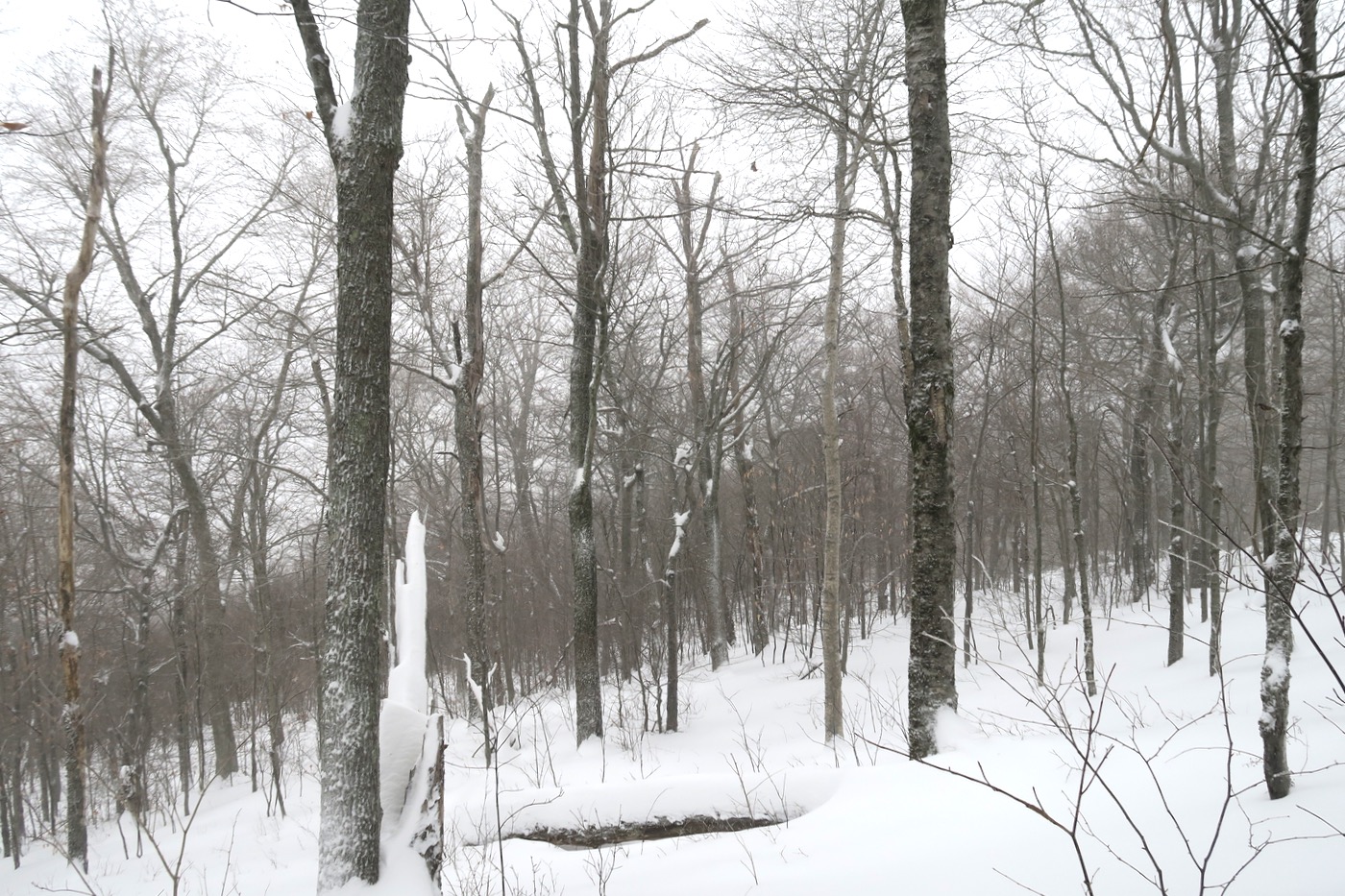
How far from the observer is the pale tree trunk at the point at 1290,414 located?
3400mm

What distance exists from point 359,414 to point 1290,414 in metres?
4.75

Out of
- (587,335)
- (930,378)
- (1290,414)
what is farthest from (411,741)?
(587,335)

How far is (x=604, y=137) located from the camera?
31.3ft

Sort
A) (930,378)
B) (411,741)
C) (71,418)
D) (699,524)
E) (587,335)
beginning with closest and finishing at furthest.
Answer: (411,741) < (930,378) < (71,418) < (587,335) < (699,524)

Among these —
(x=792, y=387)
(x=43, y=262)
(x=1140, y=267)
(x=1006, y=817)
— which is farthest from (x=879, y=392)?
(x=43, y=262)

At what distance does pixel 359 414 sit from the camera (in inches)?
166

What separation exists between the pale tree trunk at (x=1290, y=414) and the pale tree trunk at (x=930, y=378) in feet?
5.19

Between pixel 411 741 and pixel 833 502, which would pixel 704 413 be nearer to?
pixel 833 502

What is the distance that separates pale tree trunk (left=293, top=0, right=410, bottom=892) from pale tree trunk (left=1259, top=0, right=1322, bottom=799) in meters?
4.40

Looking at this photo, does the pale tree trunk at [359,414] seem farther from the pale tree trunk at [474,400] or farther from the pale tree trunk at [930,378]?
the pale tree trunk at [474,400]

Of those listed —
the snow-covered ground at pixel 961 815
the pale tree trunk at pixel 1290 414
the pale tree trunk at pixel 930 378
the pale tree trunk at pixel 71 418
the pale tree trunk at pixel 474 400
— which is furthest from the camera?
the pale tree trunk at pixel 474 400

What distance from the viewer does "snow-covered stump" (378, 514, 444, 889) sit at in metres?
4.00

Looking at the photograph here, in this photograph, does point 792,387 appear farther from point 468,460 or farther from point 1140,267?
point 468,460

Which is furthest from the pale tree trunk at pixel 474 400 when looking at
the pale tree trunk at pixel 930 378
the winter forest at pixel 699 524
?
the pale tree trunk at pixel 930 378
